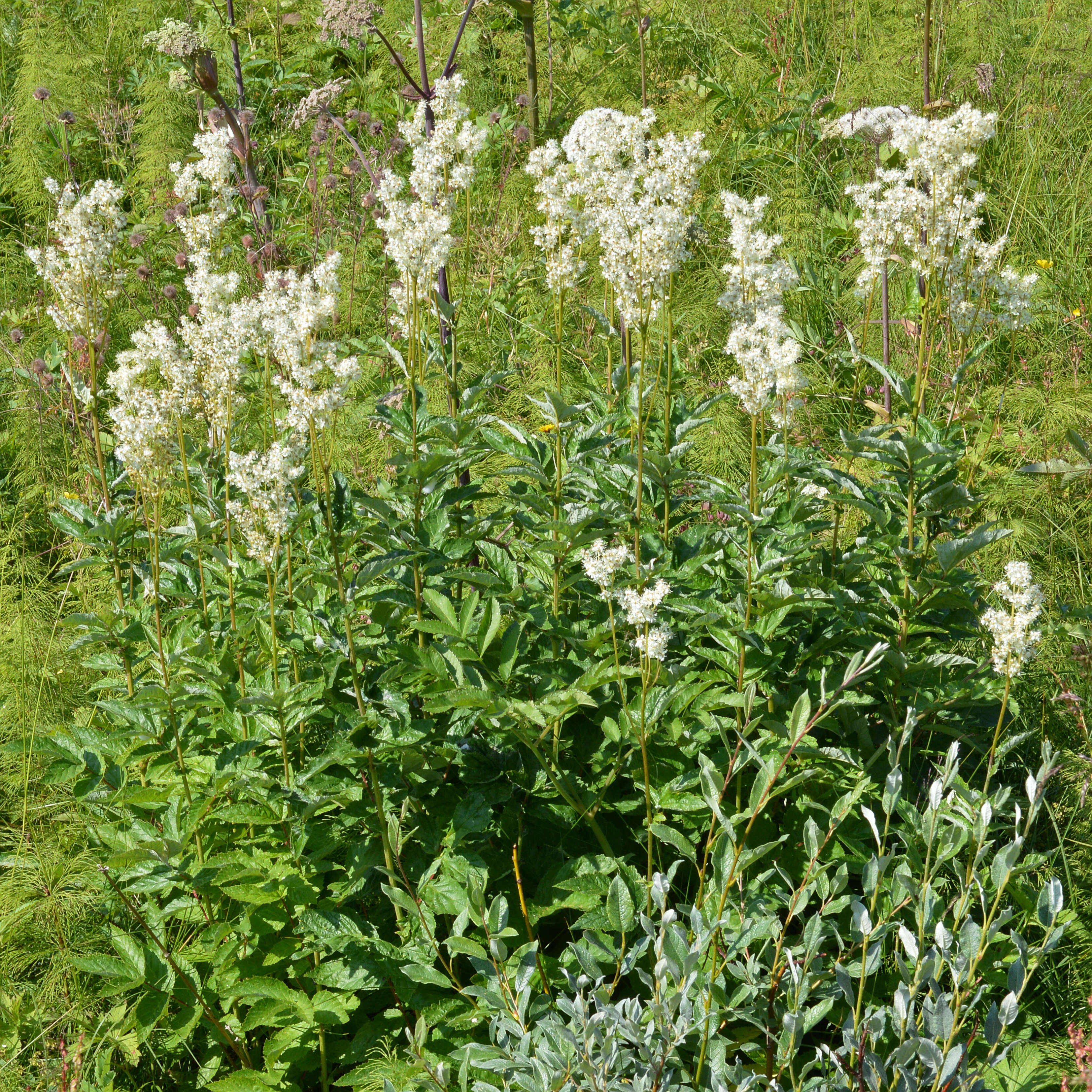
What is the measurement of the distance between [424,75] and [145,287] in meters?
2.26

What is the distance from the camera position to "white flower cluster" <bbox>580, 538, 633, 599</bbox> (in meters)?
1.73

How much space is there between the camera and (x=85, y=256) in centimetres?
230

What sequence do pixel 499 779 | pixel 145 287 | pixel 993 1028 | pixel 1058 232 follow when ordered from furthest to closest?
pixel 145 287 → pixel 1058 232 → pixel 499 779 → pixel 993 1028

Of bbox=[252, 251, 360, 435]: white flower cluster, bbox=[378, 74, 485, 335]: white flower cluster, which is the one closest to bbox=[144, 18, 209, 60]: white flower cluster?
bbox=[378, 74, 485, 335]: white flower cluster

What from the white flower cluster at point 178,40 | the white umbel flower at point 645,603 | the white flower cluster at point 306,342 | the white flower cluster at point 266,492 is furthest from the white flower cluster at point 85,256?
the white flower cluster at point 178,40

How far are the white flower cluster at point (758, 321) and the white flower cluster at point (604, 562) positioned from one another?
354 millimetres

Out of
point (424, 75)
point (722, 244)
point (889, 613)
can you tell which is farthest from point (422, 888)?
point (722, 244)

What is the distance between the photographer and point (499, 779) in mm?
2113

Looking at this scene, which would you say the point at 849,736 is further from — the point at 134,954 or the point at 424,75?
the point at 424,75

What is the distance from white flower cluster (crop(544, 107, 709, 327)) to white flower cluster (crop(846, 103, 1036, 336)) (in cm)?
44

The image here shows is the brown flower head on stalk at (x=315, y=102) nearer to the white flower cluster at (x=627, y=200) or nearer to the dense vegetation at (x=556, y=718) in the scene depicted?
the dense vegetation at (x=556, y=718)

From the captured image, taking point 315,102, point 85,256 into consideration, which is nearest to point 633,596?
point 85,256

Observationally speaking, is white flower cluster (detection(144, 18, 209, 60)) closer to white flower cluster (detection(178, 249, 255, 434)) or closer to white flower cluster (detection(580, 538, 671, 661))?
white flower cluster (detection(178, 249, 255, 434))

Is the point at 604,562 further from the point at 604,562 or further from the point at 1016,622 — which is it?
the point at 1016,622
